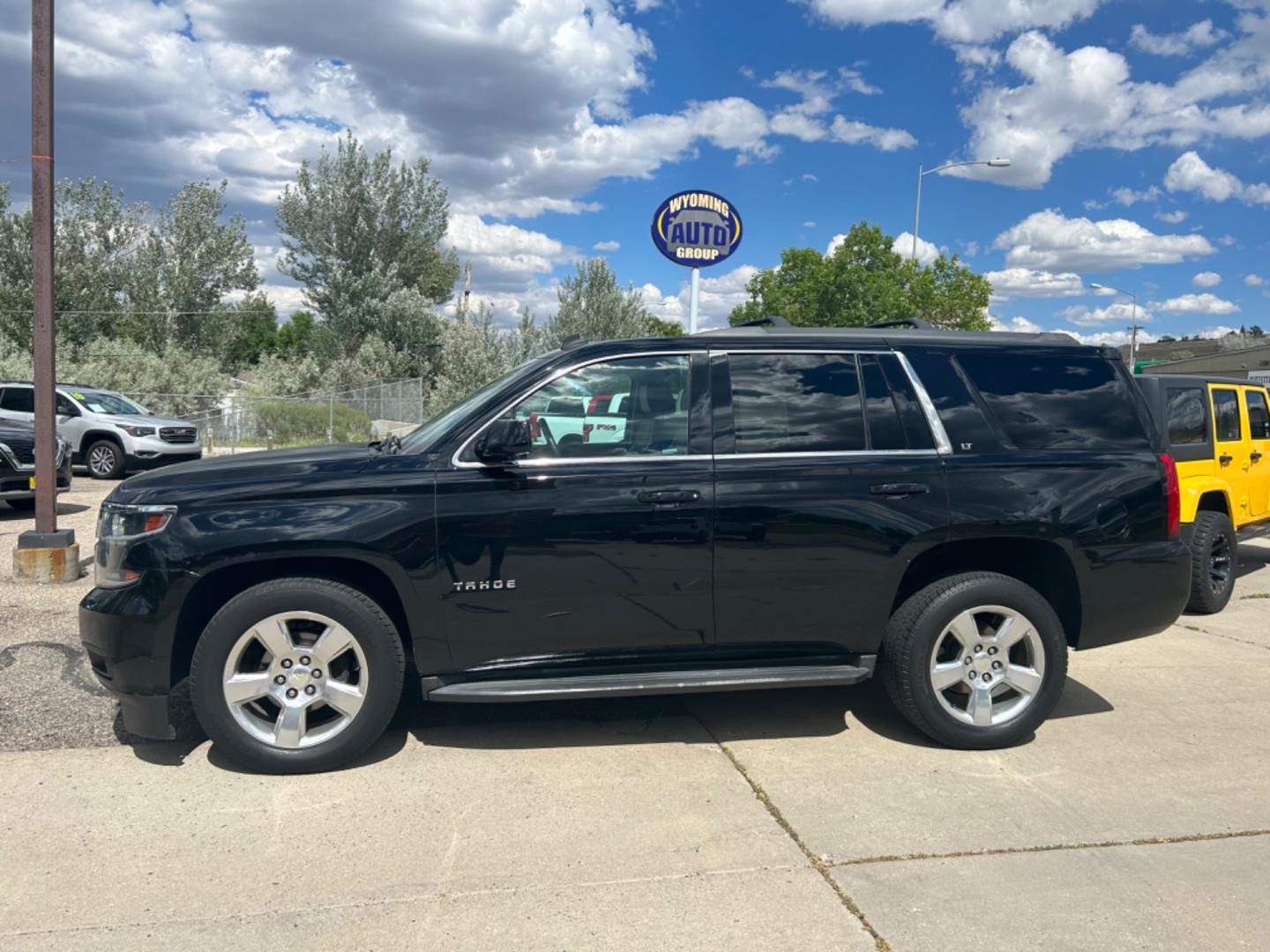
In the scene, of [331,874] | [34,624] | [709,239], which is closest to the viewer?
[331,874]

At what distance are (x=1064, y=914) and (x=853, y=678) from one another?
1.43 m

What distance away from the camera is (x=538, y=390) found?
14.3 feet

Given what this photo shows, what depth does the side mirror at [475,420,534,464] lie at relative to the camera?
4023 millimetres

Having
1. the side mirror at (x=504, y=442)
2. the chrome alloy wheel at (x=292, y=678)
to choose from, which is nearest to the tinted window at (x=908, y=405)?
the side mirror at (x=504, y=442)

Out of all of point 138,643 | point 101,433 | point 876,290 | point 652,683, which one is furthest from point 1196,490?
point 876,290

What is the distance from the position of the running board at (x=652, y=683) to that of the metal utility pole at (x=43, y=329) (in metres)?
5.08

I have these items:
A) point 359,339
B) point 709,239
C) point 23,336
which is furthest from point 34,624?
point 23,336

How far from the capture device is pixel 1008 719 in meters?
4.53

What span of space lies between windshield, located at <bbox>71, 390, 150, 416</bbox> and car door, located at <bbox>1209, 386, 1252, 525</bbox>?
53.0 ft

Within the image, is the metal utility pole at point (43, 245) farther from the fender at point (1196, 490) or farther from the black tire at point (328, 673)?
the fender at point (1196, 490)

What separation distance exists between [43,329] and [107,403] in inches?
425

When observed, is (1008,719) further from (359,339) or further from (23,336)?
(23,336)

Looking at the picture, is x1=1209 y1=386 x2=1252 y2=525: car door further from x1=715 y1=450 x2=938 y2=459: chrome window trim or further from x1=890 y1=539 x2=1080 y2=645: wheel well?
x1=715 y1=450 x2=938 y2=459: chrome window trim

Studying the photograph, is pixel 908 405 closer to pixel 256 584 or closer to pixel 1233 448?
pixel 256 584
